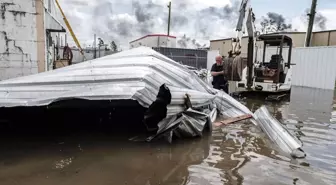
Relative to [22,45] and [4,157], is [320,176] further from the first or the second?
[22,45]

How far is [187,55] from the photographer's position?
21.4 m

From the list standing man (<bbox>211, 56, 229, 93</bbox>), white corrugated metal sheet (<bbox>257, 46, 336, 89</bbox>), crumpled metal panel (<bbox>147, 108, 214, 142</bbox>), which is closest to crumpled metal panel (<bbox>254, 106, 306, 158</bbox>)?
crumpled metal panel (<bbox>147, 108, 214, 142</bbox>)

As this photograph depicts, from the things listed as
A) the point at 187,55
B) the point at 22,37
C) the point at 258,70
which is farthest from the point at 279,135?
the point at 187,55

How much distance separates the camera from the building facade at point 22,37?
28.2 ft

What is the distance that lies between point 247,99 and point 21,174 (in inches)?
364

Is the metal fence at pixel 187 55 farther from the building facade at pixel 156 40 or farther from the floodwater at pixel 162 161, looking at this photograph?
the floodwater at pixel 162 161

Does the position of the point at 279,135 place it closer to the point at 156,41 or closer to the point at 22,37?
the point at 22,37

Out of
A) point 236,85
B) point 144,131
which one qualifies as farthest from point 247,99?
point 144,131

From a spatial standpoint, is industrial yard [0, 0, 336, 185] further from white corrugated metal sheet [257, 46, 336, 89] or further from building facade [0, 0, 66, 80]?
white corrugated metal sheet [257, 46, 336, 89]

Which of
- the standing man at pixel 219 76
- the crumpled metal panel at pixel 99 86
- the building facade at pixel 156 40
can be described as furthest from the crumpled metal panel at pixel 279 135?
the building facade at pixel 156 40

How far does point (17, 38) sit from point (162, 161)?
21.8 feet

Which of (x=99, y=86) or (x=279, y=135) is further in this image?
(x=279, y=135)

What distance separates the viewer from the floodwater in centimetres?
371

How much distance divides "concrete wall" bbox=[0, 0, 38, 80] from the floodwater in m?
4.30
